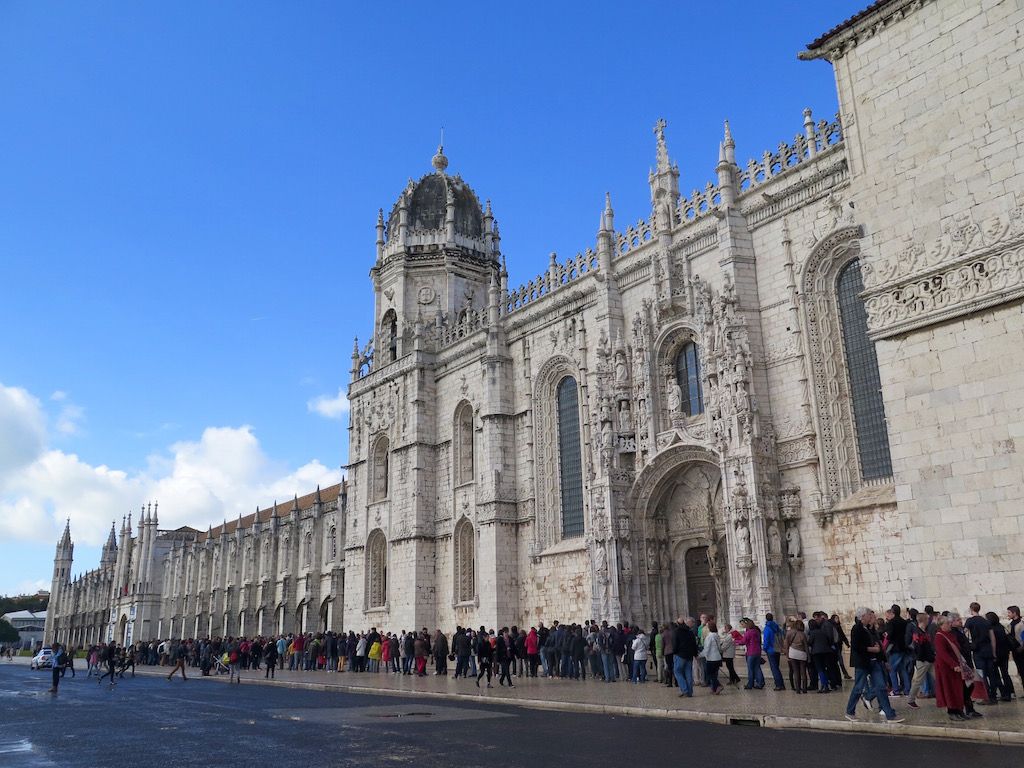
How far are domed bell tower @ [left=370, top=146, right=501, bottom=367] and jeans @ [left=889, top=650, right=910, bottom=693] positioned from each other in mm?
24665

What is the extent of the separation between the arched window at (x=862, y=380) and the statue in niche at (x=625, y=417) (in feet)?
21.9

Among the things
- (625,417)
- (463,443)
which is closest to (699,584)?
(625,417)

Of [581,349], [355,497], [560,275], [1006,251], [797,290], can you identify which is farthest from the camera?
[355,497]

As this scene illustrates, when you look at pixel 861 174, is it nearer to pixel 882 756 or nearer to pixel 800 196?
pixel 800 196

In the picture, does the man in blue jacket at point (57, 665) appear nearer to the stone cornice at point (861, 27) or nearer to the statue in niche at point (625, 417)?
the statue in niche at point (625, 417)

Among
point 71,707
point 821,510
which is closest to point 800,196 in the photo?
point 821,510

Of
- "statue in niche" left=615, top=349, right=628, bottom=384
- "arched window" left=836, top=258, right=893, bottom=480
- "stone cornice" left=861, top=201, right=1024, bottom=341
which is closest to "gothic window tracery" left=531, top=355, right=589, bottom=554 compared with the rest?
"statue in niche" left=615, top=349, right=628, bottom=384

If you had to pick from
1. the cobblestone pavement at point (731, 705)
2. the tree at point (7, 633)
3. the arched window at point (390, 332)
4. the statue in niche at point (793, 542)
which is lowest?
the cobblestone pavement at point (731, 705)

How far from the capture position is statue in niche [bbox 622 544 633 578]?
24.4 meters

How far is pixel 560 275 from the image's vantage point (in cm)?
3002

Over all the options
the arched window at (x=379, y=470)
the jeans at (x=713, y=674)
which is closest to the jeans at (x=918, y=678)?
the jeans at (x=713, y=674)

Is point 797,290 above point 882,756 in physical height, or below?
above

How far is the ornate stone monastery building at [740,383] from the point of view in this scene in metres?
13.4

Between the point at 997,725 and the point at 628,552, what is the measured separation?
49.8 feet
